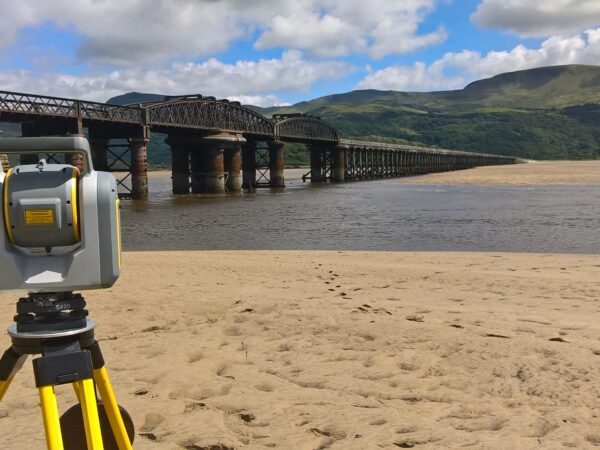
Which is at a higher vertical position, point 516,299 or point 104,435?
point 104,435

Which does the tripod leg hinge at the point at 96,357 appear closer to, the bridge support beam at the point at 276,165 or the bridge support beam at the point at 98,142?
the bridge support beam at the point at 98,142

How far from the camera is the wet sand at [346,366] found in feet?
12.5

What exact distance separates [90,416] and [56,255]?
2.13 feet

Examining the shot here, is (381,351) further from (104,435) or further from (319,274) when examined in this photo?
(319,274)

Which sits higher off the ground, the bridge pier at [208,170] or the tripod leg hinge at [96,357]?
the bridge pier at [208,170]

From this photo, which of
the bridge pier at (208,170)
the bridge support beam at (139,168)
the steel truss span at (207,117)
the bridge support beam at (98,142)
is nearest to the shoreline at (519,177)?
the steel truss span at (207,117)

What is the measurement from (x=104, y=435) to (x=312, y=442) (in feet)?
5.33

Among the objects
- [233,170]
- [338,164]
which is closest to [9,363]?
[233,170]

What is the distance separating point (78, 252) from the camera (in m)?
2.08

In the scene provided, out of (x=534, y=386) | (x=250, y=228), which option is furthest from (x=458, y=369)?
(x=250, y=228)

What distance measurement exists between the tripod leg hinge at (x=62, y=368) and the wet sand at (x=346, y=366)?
1827 millimetres

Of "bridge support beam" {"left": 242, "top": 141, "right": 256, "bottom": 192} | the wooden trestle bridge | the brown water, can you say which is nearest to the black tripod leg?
the brown water

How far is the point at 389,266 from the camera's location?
12789 mm

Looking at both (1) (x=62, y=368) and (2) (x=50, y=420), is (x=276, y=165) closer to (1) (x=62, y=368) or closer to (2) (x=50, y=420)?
(1) (x=62, y=368)
